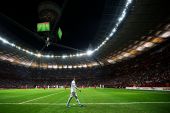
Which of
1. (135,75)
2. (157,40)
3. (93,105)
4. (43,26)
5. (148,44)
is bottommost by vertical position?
(93,105)

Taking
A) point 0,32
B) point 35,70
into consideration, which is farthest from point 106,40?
point 35,70

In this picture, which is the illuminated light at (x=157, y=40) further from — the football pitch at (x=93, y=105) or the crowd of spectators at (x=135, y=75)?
the football pitch at (x=93, y=105)

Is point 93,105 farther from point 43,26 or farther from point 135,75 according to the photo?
point 135,75

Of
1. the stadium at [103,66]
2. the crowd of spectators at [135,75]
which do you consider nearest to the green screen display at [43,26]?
the stadium at [103,66]

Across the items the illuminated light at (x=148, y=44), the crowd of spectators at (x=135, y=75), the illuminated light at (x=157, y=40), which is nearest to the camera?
the illuminated light at (x=157, y=40)

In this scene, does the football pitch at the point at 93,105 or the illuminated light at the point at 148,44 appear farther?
the illuminated light at the point at 148,44

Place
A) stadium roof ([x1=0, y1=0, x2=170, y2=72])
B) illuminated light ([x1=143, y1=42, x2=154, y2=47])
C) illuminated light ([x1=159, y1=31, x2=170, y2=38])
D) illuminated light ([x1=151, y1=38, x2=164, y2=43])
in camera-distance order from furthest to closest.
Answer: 1. illuminated light ([x1=143, y1=42, x2=154, y2=47])
2. illuminated light ([x1=151, y1=38, x2=164, y2=43])
3. illuminated light ([x1=159, y1=31, x2=170, y2=38])
4. stadium roof ([x1=0, y1=0, x2=170, y2=72])

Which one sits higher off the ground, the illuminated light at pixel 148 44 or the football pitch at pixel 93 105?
the illuminated light at pixel 148 44

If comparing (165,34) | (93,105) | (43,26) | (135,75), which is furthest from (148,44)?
(93,105)

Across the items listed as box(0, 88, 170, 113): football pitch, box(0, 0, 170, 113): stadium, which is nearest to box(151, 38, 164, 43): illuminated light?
box(0, 0, 170, 113): stadium

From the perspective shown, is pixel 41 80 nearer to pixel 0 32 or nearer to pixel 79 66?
pixel 79 66

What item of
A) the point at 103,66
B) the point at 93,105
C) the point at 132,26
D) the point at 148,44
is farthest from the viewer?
the point at 103,66

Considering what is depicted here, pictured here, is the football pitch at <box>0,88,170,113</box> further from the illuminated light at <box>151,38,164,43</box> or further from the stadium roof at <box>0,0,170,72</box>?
the illuminated light at <box>151,38,164,43</box>

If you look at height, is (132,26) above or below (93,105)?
above
